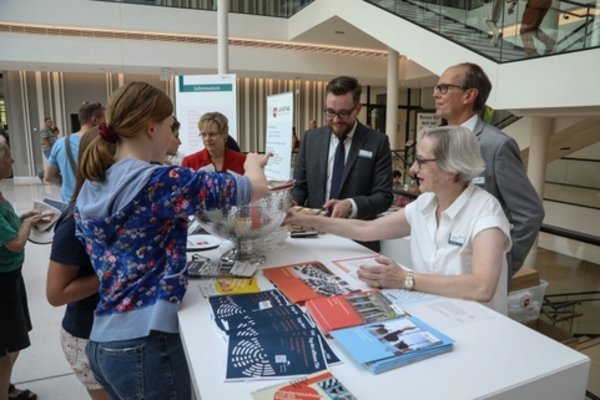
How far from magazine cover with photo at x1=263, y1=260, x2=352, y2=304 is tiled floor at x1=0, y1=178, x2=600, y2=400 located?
5.47ft

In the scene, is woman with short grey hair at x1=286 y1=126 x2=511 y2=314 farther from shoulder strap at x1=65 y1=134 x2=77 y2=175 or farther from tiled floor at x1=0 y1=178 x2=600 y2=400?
shoulder strap at x1=65 y1=134 x2=77 y2=175

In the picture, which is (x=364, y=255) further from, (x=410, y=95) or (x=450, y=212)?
(x=410, y=95)

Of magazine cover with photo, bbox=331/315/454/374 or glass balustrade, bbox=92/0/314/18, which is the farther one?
glass balustrade, bbox=92/0/314/18

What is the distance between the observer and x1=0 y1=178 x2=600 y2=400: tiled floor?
2330 millimetres

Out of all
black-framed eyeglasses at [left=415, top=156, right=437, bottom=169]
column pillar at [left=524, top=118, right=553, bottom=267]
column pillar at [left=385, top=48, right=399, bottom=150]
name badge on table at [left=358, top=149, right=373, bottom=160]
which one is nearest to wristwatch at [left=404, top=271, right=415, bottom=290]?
black-framed eyeglasses at [left=415, top=156, right=437, bottom=169]

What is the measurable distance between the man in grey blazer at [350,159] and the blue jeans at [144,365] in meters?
1.18

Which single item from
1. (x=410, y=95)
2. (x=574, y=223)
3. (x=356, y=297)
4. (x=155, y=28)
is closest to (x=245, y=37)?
(x=155, y=28)

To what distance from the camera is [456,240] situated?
1.40 metres

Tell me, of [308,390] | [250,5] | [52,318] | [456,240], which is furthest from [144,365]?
[250,5]

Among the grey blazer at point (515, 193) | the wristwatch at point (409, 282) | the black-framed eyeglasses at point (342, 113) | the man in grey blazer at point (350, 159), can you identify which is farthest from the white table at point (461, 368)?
the black-framed eyeglasses at point (342, 113)

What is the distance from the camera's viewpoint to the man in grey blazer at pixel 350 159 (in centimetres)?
221

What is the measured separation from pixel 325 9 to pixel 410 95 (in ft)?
21.8

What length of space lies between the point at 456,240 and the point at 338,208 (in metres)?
0.66

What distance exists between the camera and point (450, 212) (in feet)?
4.66
